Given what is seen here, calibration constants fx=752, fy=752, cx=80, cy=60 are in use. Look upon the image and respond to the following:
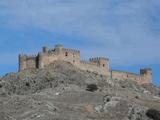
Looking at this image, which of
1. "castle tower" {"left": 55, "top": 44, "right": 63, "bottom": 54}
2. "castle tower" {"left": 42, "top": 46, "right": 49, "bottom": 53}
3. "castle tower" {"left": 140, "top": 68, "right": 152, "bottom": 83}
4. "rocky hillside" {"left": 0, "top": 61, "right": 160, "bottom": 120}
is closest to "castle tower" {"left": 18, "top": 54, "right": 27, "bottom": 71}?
"rocky hillside" {"left": 0, "top": 61, "right": 160, "bottom": 120}

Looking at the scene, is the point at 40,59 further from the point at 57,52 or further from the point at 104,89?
the point at 104,89

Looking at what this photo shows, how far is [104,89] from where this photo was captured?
435ft

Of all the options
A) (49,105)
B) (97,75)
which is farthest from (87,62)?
(49,105)

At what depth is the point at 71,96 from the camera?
123 m

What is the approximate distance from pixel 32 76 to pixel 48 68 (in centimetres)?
437

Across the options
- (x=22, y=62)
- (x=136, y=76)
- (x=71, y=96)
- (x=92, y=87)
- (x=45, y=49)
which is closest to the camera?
(x=71, y=96)

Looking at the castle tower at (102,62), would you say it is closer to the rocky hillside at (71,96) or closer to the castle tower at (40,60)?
the rocky hillside at (71,96)

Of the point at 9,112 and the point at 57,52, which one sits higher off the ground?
the point at 57,52

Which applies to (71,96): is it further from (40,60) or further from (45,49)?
(45,49)

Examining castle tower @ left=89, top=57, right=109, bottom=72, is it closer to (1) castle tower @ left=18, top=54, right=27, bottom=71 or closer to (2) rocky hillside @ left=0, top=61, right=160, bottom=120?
(2) rocky hillside @ left=0, top=61, right=160, bottom=120

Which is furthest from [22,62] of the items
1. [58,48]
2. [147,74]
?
[147,74]

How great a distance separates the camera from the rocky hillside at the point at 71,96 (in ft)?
365

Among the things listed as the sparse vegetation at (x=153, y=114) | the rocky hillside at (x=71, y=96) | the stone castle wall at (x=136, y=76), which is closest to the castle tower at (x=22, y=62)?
the rocky hillside at (x=71, y=96)

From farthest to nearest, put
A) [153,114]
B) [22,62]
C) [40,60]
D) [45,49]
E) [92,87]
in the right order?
[45,49]
[22,62]
[40,60]
[92,87]
[153,114]
